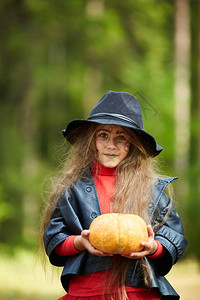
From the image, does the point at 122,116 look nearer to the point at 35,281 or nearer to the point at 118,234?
the point at 118,234

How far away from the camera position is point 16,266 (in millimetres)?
10211

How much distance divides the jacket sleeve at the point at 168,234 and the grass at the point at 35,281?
339 centimetres

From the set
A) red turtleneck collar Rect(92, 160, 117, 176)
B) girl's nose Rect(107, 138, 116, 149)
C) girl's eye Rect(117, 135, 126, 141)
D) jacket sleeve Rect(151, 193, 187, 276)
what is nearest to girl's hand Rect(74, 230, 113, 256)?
jacket sleeve Rect(151, 193, 187, 276)

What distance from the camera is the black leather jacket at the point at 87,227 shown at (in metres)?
3.07

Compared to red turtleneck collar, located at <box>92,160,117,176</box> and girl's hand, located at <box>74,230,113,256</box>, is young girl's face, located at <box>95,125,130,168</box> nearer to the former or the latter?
red turtleneck collar, located at <box>92,160,117,176</box>

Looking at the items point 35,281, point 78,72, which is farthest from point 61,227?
point 78,72

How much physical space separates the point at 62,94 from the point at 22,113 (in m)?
2.96

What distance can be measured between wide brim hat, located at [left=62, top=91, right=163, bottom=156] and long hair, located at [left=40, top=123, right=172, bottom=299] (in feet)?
0.21

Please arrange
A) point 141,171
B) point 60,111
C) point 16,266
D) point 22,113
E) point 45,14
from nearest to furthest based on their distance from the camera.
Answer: point 141,171 → point 16,266 → point 45,14 → point 22,113 → point 60,111

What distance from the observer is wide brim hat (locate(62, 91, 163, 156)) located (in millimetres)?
3293

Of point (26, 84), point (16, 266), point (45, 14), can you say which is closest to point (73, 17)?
point (45, 14)

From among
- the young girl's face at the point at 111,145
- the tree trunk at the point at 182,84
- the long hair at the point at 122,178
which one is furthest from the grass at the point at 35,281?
the tree trunk at the point at 182,84

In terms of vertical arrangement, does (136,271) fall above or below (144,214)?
below

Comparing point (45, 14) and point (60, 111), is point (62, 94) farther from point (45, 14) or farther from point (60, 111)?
point (45, 14)
